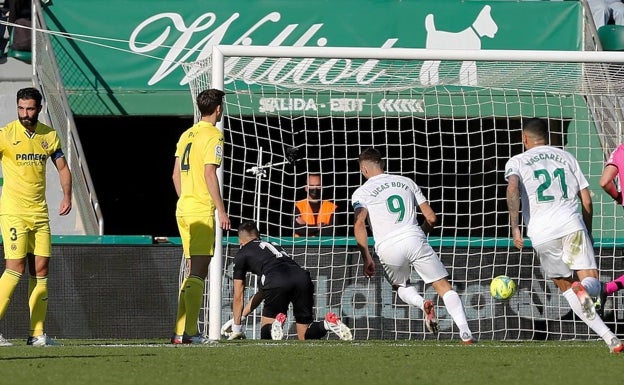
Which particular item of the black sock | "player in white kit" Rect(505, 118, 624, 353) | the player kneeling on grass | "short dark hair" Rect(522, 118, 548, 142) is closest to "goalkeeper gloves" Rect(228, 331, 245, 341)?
the player kneeling on grass

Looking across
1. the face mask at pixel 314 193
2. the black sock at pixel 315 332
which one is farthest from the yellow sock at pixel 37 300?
the face mask at pixel 314 193

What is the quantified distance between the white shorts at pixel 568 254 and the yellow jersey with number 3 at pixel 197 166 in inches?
103

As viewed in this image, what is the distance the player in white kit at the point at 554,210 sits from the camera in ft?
30.6

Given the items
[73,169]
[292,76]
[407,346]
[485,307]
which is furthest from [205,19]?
[407,346]

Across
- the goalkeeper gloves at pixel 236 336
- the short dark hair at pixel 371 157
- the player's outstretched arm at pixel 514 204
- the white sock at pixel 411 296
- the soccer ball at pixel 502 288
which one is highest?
the short dark hair at pixel 371 157

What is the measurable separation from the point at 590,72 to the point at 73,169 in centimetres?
665

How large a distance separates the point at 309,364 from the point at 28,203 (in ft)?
10.1

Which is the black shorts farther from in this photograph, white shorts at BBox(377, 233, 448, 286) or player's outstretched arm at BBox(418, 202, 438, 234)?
player's outstretched arm at BBox(418, 202, 438, 234)

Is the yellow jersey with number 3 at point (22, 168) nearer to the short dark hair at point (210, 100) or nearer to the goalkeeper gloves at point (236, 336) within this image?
the short dark hair at point (210, 100)

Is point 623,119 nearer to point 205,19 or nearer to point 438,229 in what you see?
point 438,229

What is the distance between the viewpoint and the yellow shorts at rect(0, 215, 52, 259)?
945 centimetres

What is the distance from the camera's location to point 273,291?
1217cm

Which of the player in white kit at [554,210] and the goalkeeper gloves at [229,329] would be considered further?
the goalkeeper gloves at [229,329]

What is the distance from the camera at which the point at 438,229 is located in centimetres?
1631
